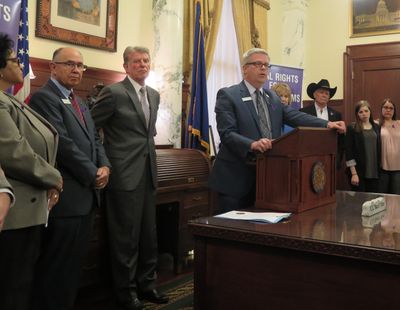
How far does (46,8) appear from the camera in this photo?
11.3ft

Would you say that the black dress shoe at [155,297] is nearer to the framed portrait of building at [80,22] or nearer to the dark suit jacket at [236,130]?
the dark suit jacket at [236,130]

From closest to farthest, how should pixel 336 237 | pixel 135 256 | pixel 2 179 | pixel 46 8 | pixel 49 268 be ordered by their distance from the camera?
pixel 2 179 < pixel 336 237 < pixel 49 268 < pixel 135 256 < pixel 46 8

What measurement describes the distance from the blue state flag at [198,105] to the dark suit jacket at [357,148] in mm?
1419

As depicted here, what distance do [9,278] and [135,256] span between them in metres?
1.19

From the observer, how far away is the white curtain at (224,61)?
211 inches

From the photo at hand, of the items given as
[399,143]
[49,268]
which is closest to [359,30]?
[399,143]

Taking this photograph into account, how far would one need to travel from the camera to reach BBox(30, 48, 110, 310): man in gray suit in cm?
225

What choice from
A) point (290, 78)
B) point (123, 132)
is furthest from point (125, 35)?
point (290, 78)

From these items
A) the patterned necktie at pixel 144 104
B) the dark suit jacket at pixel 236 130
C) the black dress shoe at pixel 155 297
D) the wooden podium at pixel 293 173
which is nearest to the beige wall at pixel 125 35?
the patterned necktie at pixel 144 104

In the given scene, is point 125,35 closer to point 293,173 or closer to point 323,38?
point 293,173

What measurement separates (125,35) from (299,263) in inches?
127

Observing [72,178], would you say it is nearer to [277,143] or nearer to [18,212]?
[18,212]

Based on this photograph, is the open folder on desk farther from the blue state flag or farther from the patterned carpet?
the blue state flag

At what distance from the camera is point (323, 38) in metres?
6.69
